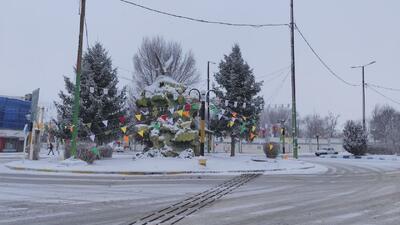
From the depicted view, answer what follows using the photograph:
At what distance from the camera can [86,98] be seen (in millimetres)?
35938

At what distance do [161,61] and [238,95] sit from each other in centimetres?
1386

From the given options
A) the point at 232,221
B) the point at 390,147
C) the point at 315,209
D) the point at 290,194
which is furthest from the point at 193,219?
the point at 390,147

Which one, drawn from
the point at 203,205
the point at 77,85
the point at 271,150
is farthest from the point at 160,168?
the point at 271,150

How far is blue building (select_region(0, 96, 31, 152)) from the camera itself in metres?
61.8

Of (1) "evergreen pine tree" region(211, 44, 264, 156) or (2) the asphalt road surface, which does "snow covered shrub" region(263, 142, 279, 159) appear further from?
(2) the asphalt road surface

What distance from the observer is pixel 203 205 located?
10.3m

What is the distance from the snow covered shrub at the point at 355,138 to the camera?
4100 centimetres

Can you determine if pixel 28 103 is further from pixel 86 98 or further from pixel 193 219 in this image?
pixel 193 219

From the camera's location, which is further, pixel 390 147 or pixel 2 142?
pixel 2 142

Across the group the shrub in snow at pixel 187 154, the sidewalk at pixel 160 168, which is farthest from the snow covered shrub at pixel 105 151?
the shrub in snow at pixel 187 154

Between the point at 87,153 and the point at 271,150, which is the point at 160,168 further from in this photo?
the point at 271,150

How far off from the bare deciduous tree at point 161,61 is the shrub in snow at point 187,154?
2389 centimetres

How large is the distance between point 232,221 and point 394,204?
5003 mm

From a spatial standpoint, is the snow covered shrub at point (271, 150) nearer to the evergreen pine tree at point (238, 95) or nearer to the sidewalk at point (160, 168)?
the evergreen pine tree at point (238, 95)
